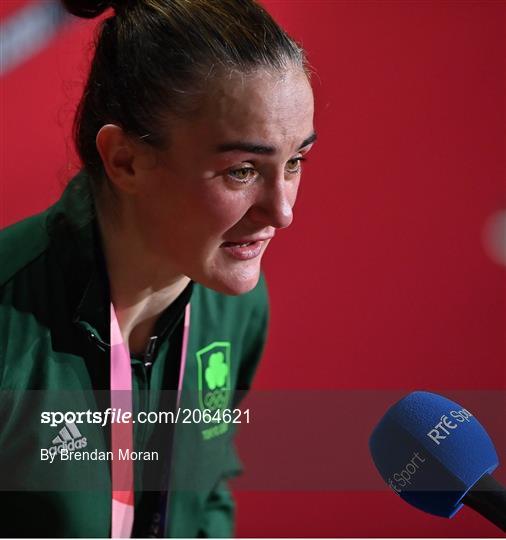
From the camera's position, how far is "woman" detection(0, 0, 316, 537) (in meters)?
0.84

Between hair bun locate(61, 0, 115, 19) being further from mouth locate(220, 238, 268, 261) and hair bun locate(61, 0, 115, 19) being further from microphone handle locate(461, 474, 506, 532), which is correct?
microphone handle locate(461, 474, 506, 532)

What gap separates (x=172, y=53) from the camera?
83 centimetres

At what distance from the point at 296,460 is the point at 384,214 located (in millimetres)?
467

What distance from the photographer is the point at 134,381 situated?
1002mm

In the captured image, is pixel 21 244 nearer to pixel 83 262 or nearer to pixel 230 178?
pixel 83 262

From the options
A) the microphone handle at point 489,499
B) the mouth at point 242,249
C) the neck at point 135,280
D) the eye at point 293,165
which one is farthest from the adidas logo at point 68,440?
the microphone handle at point 489,499

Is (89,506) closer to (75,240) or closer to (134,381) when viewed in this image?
(134,381)

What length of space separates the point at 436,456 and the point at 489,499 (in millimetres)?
68

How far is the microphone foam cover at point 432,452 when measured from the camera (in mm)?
657

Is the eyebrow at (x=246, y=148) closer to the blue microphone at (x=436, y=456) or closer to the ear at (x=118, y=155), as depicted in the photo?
the ear at (x=118, y=155)

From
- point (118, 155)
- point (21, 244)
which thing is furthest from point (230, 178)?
point (21, 244)

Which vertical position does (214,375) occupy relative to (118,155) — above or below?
below

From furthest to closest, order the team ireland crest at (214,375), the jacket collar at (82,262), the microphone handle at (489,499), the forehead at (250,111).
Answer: the team ireland crest at (214,375), the jacket collar at (82,262), the forehead at (250,111), the microphone handle at (489,499)

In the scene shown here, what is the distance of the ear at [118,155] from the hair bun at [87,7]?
146mm
